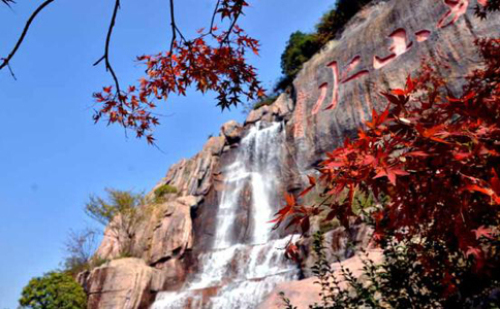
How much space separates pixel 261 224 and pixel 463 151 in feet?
41.8

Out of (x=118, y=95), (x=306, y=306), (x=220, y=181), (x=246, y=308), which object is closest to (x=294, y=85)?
(x=220, y=181)

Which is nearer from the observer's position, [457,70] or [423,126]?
[423,126]

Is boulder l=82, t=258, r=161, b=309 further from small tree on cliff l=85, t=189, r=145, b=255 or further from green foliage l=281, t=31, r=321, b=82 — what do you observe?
green foliage l=281, t=31, r=321, b=82

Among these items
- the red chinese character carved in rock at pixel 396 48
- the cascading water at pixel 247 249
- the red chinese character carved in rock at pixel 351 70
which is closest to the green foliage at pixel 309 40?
the red chinese character carved in rock at pixel 351 70

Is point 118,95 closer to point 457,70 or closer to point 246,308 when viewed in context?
point 246,308

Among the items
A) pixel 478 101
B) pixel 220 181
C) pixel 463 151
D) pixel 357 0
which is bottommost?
pixel 463 151

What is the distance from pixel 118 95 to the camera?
7.93 feet

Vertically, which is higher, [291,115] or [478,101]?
[291,115]

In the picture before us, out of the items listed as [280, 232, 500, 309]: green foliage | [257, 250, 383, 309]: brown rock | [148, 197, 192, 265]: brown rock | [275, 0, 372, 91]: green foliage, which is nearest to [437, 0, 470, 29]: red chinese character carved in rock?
[275, 0, 372, 91]: green foliage

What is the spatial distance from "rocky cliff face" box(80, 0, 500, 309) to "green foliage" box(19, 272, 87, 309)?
0.84 metres

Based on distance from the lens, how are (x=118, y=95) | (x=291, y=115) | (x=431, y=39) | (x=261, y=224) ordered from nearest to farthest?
(x=118, y=95), (x=431, y=39), (x=261, y=224), (x=291, y=115)

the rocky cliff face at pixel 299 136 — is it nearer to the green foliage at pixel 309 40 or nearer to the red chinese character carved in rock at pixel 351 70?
the red chinese character carved in rock at pixel 351 70

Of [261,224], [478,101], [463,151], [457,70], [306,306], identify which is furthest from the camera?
[261,224]

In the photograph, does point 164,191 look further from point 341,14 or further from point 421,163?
point 421,163
